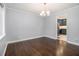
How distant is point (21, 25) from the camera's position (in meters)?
5.73

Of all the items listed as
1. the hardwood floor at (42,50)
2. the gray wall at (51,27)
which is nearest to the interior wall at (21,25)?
the gray wall at (51,27)

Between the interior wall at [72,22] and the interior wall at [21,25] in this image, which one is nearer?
the interior wall at [72,22]

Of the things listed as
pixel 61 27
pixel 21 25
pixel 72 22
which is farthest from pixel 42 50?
pixel 61 27

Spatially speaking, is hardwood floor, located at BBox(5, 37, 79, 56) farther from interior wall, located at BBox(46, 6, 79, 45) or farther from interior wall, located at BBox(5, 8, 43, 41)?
interior wall, located at BBox(5, 8, 43, 41)

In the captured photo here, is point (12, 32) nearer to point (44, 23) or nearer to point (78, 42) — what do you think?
point (44, 23)

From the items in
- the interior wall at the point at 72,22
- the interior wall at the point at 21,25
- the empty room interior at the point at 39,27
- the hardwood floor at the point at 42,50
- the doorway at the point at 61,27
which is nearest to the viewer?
the hardwood floor at the point at 42,50

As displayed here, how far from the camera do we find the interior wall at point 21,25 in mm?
5040

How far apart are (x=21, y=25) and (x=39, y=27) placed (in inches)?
69.9

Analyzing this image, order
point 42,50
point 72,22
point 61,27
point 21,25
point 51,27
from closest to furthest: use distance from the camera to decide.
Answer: point 42,50, point 72,22, point 21,25, point 51,27, point 61,27

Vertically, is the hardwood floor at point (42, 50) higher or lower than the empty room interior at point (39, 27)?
lower

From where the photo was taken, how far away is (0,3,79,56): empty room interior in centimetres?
433

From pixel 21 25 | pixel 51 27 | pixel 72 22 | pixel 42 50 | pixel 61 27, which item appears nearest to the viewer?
pixel 42 50

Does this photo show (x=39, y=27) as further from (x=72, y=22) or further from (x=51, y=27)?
(x=72, y=22)

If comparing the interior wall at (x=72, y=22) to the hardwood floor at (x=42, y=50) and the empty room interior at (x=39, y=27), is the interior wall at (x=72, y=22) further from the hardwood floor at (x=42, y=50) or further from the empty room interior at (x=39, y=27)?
the hardwood floor at (x=42, y=50)
